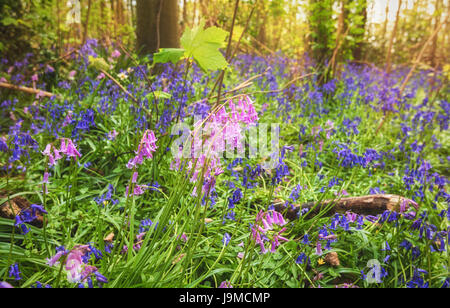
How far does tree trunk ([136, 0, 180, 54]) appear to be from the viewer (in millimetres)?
3889

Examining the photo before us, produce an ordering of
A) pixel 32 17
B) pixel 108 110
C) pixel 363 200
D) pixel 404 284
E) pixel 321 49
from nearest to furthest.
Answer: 1. pixel 404 284
2. pixel 363 200
3. pixel 108 110
4. pixel 32 17
5. pixel 321 49

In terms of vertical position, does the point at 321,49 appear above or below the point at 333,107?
above

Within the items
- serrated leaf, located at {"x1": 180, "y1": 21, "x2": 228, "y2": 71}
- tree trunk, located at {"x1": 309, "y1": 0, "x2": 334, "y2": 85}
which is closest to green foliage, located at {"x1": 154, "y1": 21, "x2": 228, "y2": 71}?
serrated leaf, located at {"x1": 180, "y1": 21, "x2": 228, "y2": 71}

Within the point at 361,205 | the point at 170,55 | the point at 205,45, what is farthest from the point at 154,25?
the point at 361,205

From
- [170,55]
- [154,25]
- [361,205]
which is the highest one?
[154,25]

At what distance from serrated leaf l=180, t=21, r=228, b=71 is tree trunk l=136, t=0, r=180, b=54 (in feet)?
8.56

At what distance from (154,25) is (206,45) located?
3.14 meters

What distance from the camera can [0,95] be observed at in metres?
3.38

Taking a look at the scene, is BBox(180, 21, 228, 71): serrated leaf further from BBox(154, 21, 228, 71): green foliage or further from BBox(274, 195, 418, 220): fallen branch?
BBox(274, 195, 418, 220): fallen branch

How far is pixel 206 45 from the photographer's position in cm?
137

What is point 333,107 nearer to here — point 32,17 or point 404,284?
point 404,284

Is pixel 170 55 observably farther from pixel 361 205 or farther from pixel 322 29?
pixel 322 29
